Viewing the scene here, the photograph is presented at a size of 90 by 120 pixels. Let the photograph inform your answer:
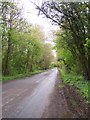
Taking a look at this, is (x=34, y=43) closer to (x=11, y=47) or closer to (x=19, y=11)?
(x=11, y=47)

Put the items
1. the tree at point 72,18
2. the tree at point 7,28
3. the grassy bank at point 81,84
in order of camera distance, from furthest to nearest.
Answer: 1. the tree at point 7,28
2. the tree at point 72,18
3. the grassy bank at point 81,84

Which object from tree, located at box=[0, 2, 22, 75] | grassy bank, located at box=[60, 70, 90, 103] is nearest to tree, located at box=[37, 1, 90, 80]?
grassy bank, located at box=[60, 70, 90, 103]

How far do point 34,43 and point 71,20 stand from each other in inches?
1391

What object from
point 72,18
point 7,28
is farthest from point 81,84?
point 7,28

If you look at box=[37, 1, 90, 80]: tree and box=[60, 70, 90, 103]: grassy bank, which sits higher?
box=[37, 1, 90, 80]: tree

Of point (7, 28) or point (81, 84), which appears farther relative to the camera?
point (7, 28)

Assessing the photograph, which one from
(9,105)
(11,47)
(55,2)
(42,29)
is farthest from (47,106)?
(42,29)

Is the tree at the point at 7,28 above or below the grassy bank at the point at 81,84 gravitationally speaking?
above

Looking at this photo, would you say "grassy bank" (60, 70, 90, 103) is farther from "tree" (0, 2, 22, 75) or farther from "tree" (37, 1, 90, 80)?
"tree" (0, 2, 22, 75)

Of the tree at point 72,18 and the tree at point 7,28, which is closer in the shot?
the tree at point 72,18

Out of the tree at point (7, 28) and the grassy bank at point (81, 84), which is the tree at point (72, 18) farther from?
the tree at point (7, 28)

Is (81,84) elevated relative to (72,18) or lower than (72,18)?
lower

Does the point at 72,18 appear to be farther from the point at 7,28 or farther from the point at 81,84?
the point at 7,28

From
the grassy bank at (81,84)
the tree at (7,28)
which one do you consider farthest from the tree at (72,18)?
the tree at (7,28)
